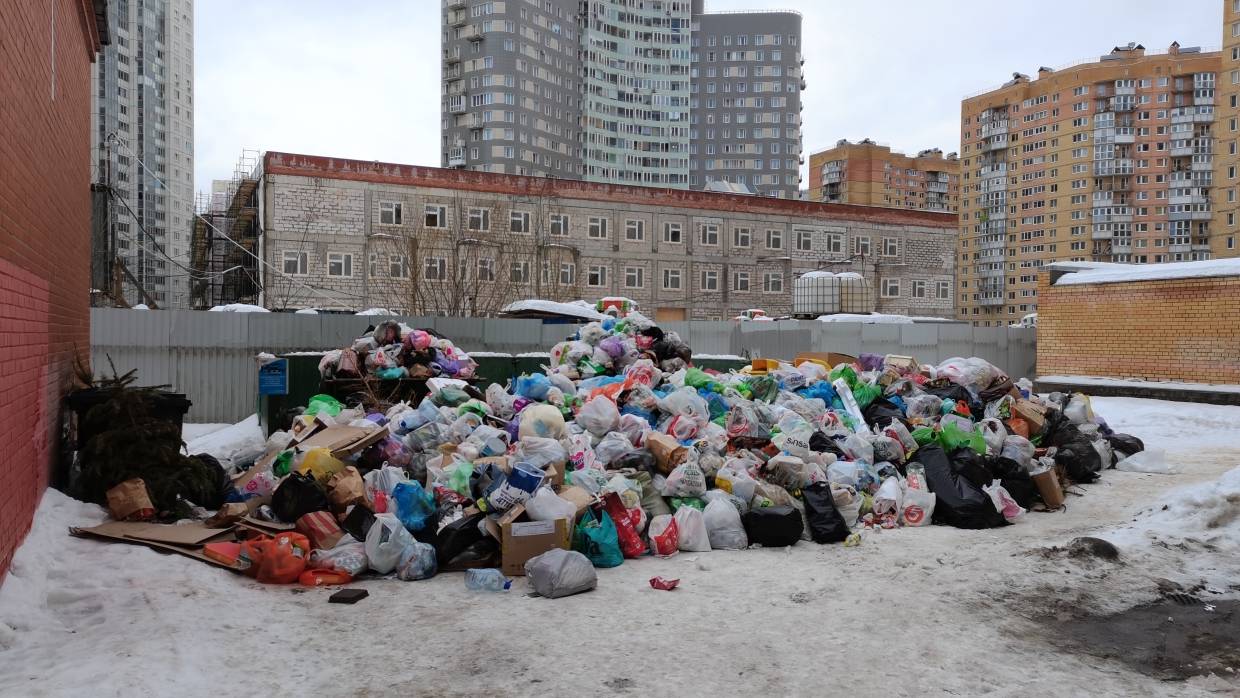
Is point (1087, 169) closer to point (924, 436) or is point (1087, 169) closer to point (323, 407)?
point (924, 436)

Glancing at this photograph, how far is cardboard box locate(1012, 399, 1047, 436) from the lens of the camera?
10.0 meters

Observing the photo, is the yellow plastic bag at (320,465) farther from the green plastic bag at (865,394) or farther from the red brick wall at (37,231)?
the green plastic bag at (865,394)

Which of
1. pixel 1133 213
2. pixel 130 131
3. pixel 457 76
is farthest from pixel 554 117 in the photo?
pixel 1133 213

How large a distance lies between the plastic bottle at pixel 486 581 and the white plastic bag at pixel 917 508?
13.1 feet

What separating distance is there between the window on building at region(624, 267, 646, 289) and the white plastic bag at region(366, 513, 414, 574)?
35.0 meters

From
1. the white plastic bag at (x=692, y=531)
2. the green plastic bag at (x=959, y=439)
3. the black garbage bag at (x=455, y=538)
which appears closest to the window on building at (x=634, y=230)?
the green plastic bag at (x=959, y=439)

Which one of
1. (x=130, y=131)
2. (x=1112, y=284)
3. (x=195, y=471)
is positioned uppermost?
(x=130, y=131)

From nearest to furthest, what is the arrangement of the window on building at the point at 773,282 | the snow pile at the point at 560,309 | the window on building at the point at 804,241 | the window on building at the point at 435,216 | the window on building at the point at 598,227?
the snow pile at the point at 560,309 < the window on building at the point at 435,216 < the window on building at the point at 598,227 < the window on building at the point at 773,282 < the window on building at the point at 804,241

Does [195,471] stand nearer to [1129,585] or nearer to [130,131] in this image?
[1129,585]

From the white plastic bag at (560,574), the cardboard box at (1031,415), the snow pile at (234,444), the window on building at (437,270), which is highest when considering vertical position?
the window on building at (437,270)

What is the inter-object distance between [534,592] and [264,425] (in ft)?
26.3

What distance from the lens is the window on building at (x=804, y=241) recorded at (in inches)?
1711

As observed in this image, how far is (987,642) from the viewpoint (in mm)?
4352

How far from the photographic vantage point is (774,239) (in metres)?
43.2
